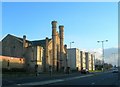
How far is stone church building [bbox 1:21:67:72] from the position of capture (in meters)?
101

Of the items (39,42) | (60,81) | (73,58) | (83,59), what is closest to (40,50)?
(39,42)

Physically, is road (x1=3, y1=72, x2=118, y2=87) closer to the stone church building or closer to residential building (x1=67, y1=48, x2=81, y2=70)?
the stone church building

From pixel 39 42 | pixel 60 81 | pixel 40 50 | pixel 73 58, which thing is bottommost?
pixel 60 81

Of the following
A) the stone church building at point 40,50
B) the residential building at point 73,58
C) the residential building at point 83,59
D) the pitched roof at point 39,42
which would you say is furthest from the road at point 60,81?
the residential building at point 83,59

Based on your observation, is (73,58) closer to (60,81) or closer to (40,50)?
(40,50)

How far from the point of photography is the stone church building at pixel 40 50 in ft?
331

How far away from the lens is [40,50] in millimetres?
104188

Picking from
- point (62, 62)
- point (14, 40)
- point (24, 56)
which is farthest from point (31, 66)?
point (62, 62)

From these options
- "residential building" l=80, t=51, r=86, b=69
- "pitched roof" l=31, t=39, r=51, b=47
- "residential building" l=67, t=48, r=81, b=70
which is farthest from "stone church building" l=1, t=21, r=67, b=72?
"residential building" l=80, t=51, r=86, b=69

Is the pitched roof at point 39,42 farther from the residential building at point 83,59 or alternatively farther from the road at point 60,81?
the road at point 60,81

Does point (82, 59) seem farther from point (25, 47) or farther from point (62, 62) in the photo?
point (25, 47)

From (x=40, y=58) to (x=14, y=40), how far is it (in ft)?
32.6

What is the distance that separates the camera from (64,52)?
413 feet

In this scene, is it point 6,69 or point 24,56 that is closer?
point 6,69
